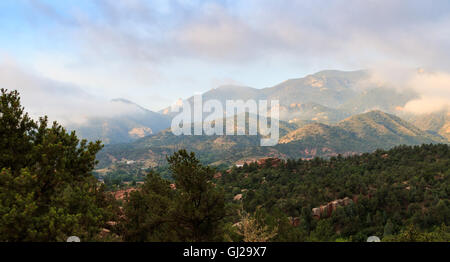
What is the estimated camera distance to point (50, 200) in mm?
14883

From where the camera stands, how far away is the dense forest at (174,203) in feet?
43.8

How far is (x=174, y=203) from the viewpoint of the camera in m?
19.0

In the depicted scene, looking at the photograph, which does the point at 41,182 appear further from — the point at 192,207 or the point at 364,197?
the point at 364,197

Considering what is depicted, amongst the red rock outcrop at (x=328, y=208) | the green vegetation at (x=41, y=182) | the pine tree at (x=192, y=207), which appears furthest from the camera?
the red rock outcrop at (x=328, y=208)

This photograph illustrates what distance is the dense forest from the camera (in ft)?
43.8

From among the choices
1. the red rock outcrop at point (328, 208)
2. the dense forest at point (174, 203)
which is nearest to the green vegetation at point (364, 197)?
the dense forest at point (174, 203)

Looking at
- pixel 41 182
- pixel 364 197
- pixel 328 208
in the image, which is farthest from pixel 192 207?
pixel 364 197

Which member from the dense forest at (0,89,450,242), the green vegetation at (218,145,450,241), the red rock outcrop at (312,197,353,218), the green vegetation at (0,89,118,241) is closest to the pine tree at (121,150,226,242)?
the dense forest at (0,89,450,242)

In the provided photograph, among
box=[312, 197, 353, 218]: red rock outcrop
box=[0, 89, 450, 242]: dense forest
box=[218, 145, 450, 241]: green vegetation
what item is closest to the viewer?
box=[0, 89, 450, 242]: dense forest

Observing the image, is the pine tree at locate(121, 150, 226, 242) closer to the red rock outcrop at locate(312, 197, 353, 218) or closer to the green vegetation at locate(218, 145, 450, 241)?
the green vegetation at locate(218, 145, 450, 241)

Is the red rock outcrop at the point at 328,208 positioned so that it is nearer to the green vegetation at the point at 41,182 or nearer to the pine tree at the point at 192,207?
the pine tree at the point at 192,207
